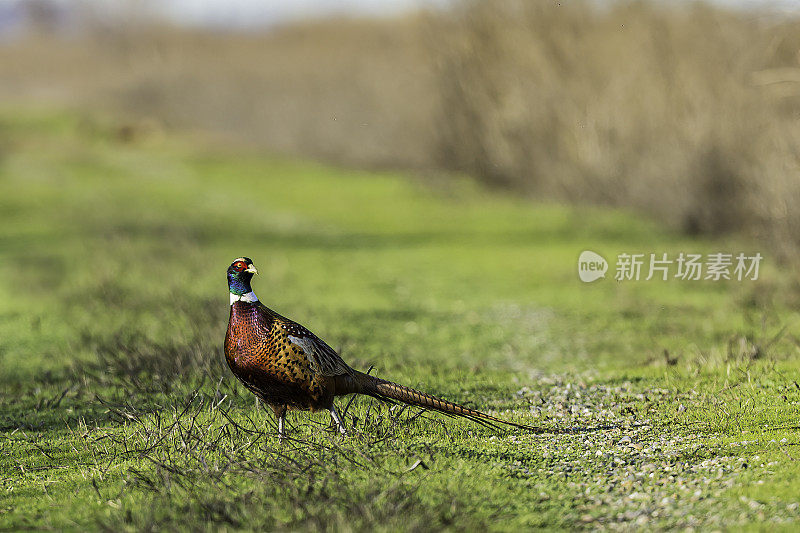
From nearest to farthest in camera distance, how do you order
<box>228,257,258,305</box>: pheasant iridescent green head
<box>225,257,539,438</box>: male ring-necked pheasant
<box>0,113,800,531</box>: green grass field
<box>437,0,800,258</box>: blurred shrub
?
1. <box>0,113,800,531</box>: green grass field
2. <box>225,257,539,438</box>: male ring-necked pheasant
3. <box>228,257,258,305</box>: pheasant iridescent green head
4. <box>437,0,800,258</box>: blurred shrub

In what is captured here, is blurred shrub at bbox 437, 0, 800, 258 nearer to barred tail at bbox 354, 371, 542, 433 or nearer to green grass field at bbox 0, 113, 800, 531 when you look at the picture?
green grass field at bbox 0, 113, 800, 531

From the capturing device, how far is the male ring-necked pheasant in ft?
17.7

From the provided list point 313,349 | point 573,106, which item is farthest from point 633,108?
point 313,349

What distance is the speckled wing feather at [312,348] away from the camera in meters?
5.44

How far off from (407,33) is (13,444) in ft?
79.0

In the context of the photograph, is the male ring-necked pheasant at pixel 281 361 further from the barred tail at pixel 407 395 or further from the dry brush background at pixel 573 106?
the dry brush background at pixel 573 106

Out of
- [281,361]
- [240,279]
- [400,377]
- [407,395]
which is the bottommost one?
[400,377]

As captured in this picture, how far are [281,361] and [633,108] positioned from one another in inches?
597

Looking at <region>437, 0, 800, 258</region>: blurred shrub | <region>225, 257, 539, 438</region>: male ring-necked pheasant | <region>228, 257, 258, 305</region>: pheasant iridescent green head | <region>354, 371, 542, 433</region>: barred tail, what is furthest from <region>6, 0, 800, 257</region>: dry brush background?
<region>228, 257, 258, 305</region>: pheasant iridescent green head

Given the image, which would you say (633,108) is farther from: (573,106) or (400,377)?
(400,377)

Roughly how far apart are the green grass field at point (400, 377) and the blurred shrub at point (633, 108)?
88 centimetres

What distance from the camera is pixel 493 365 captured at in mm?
9219

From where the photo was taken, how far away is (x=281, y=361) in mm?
5398

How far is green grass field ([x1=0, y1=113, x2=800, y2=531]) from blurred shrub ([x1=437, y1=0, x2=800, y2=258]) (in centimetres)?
88
